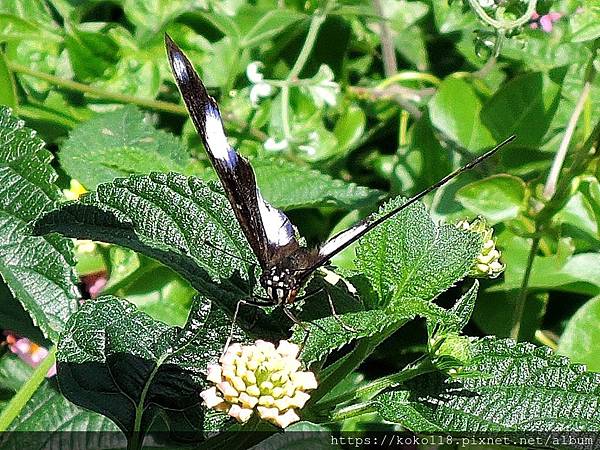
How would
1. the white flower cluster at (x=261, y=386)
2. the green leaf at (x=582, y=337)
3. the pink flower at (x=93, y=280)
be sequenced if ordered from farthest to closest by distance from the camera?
1. the pink flower at (x=93, y=280)
2. the green leaf at (x=582, y=337)
3. the white flower cluster at (x=261, y=386)

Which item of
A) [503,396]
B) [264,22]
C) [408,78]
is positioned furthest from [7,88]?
[503,396]

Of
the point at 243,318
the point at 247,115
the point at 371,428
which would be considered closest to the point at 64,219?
the point at 243,318

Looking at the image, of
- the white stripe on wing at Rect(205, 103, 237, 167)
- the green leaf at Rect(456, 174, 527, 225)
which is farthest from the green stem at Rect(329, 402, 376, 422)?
the green leaf at Rect(456, 174, 527, 225)


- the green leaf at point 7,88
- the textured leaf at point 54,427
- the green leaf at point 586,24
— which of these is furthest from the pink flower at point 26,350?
the green leaf at point 586,24

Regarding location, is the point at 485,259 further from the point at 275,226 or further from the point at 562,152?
the point at 562,152

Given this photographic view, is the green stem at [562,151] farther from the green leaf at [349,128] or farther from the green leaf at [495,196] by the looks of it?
the green leaf at [349,128]

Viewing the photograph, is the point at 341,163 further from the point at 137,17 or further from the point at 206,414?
the point at 206,414

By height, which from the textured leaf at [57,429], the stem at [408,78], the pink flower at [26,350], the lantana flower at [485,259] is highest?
the lantana flower at [485,259]
